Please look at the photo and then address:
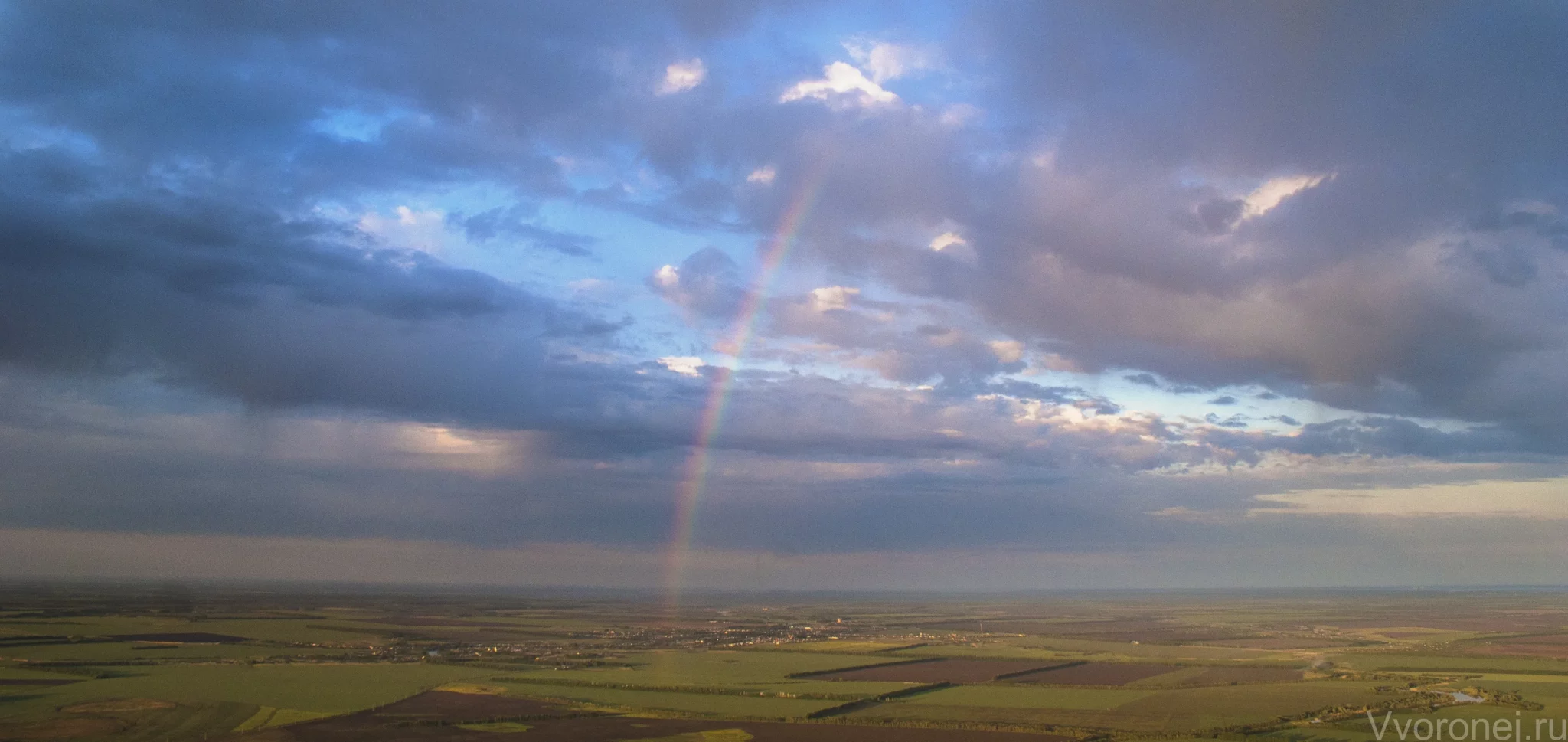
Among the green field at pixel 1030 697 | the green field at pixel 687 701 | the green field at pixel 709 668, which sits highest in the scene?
the green field at pixel 687 701

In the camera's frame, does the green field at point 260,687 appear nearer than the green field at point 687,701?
No

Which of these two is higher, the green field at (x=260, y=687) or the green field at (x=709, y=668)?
the green field at (x=260, y=687)

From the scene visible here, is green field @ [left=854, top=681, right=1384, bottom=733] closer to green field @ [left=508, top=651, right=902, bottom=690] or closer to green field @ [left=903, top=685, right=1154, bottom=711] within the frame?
green field @ [left=903, top=685, right=1154, bottom=711]

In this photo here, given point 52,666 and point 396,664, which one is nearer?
point 52,666

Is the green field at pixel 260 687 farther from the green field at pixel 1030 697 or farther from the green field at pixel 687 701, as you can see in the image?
the green field at pixel 1030 697

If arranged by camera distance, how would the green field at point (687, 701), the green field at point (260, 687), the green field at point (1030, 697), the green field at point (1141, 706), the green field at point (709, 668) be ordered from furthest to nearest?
1. the green field at point (709, 668)
2. the green field at point (1030, 697)
3. the green field at point (260, 687)
4. the green field at point (687, 701)
5. the green field at point (1141, 706)

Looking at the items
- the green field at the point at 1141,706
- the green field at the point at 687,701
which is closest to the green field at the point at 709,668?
the green field at the point at 687,701

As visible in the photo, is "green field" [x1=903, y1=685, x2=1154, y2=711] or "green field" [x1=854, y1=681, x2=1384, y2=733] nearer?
"green field" [x1=854, y1=681, x2=1384, y2=733]

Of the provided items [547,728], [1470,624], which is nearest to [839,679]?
[547,728]

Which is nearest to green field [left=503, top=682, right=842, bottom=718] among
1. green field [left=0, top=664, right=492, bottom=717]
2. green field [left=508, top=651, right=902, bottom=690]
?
green field [left=508, top=651, right=902, bottom=690]

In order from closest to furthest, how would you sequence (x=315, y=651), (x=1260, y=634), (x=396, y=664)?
1. (x=396, y=664)
2. (x=315, y=651)
3. (x=1260, y=634)

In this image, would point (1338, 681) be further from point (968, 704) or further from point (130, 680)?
point (130, 680)
